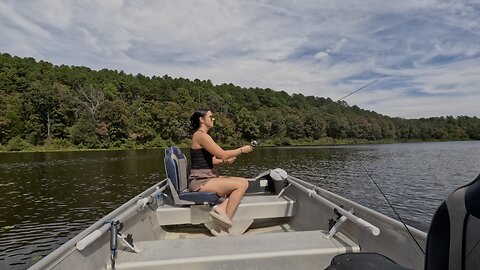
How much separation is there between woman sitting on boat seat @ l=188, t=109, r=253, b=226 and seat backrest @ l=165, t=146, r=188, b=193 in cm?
17

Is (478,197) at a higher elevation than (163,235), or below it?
higher

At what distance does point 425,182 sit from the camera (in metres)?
18.7

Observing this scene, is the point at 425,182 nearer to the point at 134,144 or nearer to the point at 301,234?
the point at 301,234

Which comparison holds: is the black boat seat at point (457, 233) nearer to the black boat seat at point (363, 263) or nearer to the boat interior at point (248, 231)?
the black boat seat at point (363, 263)

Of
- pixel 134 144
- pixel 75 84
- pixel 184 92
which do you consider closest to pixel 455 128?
pixel 184 92

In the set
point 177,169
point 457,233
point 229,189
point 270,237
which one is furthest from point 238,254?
point 177,169

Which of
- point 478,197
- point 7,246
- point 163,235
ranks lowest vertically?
point 7,246

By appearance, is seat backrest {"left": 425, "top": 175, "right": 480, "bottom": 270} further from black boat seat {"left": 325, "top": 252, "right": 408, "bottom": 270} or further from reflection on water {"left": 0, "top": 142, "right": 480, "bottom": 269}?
reflection on water {"left": 0, "top": 142, "right": 480, "bottom": 269}

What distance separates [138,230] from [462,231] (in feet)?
12.6

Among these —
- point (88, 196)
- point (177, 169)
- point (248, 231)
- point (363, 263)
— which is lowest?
point (88, 196)

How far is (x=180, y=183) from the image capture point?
17.8ft

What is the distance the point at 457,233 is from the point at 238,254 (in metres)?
2.03

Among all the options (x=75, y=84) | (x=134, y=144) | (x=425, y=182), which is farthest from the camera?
(x=75, y=84)

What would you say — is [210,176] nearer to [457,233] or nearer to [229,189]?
[229,189]
